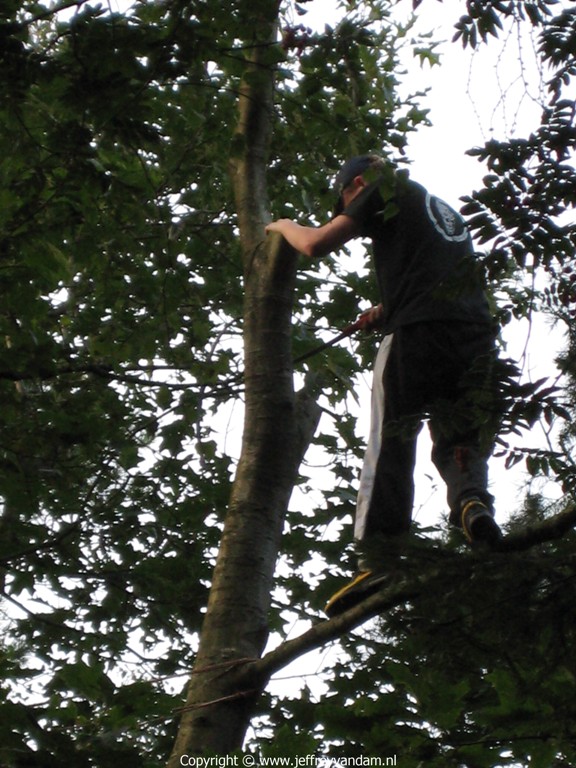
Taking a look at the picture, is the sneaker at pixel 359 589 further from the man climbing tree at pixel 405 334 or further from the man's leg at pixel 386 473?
the man's leg at pixel 386 473

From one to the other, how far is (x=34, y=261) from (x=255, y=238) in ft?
3.66

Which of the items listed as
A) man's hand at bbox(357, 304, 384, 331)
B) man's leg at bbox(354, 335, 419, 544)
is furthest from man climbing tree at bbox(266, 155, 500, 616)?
man's hand at bbox(357, 304, 384, 331)

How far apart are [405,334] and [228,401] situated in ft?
11.9

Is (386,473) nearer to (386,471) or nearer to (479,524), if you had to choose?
(386,471)

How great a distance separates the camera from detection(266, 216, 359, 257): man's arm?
3730 millimetres

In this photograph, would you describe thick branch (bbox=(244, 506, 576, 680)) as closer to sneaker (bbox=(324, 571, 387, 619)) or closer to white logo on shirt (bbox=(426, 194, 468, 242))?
sneaker (bbox=(324, 571, 387, 619))

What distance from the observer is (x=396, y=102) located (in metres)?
7.66

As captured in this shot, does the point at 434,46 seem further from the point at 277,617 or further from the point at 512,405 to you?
the point at 512,405

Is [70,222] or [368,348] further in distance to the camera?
[368,348]

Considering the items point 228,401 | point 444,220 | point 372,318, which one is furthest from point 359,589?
point 228,401

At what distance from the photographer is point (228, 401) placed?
24.0 ft

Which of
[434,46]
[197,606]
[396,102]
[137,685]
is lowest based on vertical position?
[137,685]

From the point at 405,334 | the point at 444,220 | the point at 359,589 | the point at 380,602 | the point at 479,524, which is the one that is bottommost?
the point at 380,602

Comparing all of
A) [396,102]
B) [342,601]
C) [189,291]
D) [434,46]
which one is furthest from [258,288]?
[434,46]
